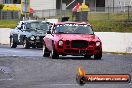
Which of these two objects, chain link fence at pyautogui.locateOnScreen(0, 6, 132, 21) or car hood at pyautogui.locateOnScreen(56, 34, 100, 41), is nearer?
car hood at pyautogui.locateOnScreen(56, 34, 100, 41)

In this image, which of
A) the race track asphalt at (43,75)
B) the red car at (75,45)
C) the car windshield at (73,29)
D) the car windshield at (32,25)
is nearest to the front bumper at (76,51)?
the red car at (75,45)

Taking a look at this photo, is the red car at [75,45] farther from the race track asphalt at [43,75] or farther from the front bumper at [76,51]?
the race track asphalt at [43,75]

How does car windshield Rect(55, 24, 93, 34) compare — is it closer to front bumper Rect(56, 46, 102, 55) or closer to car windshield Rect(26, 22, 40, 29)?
front bumper Rect(56, 46, 102, 55)

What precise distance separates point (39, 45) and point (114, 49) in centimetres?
402

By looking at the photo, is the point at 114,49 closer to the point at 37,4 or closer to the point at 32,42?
the point at 32,42

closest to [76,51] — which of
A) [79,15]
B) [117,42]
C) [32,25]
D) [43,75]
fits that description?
[43,75]

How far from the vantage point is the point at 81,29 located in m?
20.2

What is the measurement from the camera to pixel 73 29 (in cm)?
2020

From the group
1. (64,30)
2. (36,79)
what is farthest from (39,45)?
(36,79)

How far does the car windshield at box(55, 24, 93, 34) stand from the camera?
20.0m

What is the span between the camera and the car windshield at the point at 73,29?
789 inches

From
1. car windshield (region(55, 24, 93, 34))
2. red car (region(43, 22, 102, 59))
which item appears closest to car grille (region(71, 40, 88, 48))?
red car (region(43, 22, 102, 59))

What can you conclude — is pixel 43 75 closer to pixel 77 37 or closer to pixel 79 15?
pixel 77 37

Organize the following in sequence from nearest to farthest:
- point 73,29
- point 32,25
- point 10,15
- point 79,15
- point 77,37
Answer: point 77,37
point 73,29
point 32,25
point 79,15
point 10,15
